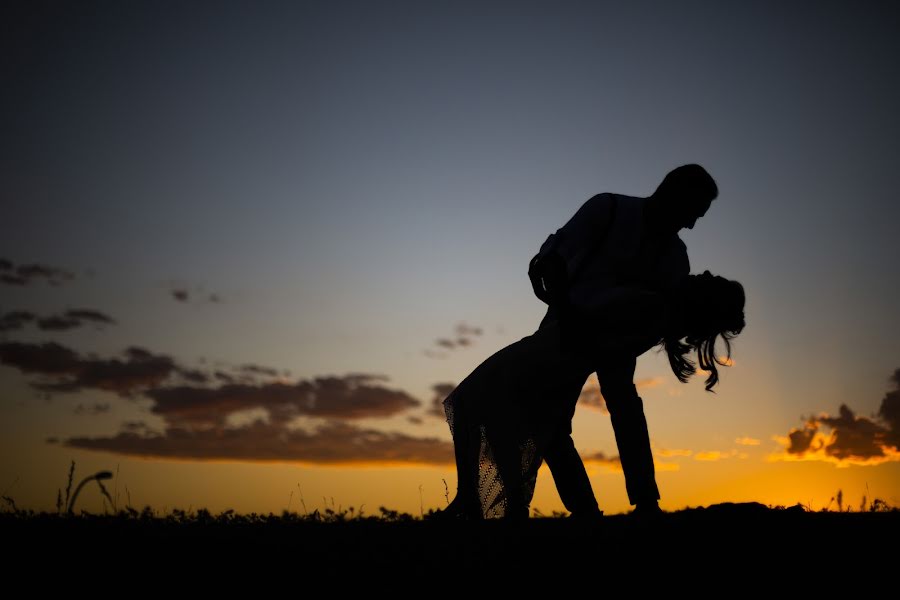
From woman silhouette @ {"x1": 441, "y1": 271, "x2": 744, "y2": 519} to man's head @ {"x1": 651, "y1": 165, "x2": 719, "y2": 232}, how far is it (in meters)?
0.51

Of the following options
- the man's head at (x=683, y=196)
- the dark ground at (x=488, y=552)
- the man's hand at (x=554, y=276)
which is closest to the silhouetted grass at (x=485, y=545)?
the dark ground at (x=488, y=552)

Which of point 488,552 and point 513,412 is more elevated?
point 513,412

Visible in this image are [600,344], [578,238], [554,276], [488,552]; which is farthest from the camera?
[578,238]

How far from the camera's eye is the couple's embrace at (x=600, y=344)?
6.18 m

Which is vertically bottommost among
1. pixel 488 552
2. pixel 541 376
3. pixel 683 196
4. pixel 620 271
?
pixel 488 552

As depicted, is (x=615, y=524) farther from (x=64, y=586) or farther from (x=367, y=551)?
(x=64, y=586)

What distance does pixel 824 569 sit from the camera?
160 inches

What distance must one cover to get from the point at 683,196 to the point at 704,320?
1.00 m

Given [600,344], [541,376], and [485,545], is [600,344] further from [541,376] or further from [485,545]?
[485,545]

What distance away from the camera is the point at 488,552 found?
4.25 m

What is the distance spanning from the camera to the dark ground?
3.85m

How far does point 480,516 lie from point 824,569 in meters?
2.79

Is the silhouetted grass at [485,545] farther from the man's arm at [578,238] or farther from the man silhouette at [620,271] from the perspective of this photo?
the man's arm at [578,238]

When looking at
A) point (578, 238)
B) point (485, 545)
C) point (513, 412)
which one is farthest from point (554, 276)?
point (485, 545)
